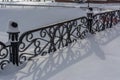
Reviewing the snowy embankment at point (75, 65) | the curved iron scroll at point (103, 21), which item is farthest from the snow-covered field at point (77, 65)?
the curved iron scroll at point (103, 21)

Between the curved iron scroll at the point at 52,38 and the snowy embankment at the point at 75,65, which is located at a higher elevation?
the curved iron scroll at the point at 52,38

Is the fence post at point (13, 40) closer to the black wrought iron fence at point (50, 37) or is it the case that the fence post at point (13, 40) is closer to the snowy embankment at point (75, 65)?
the black wrought iron fence at point (50, 37)

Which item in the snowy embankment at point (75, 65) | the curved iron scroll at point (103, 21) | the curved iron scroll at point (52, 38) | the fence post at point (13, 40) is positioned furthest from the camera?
the curved iron scroll at point (103, 21)

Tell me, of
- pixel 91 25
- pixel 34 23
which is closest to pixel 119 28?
pixel 91 25

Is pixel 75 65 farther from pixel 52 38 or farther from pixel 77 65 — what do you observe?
pixel 52 38

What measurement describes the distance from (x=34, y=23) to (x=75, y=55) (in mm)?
11876

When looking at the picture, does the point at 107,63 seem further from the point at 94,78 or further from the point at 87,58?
the point at 94,78

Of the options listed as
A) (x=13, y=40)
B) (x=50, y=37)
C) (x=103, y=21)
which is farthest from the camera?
(x=103, y=21)

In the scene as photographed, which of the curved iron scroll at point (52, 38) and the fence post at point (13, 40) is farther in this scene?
the curved iron scroll at point (52, 38)

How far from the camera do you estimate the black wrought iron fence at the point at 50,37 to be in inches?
222

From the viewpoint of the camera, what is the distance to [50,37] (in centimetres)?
686

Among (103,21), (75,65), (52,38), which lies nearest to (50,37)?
(52,38)

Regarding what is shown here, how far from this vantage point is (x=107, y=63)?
20.5 ft

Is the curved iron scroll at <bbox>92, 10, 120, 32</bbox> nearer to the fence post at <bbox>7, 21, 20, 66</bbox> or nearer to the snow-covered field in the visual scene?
the snow-covered field
